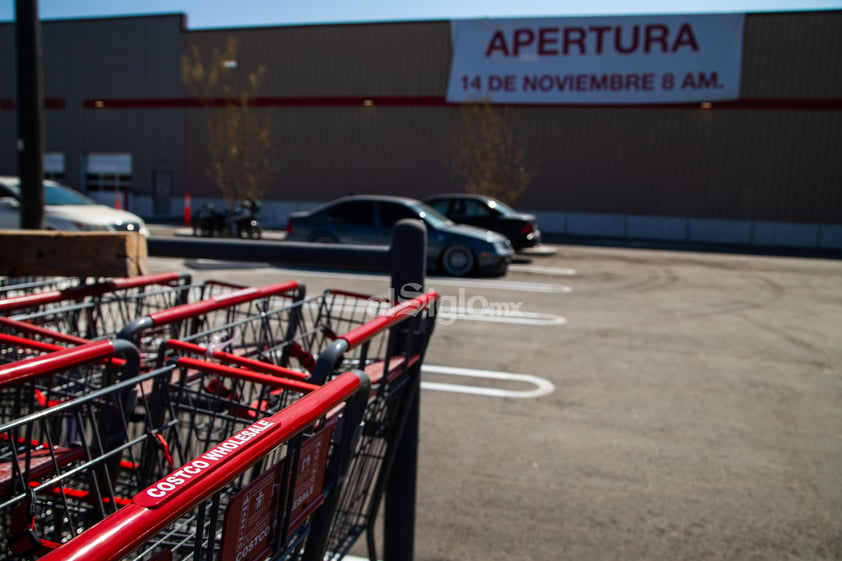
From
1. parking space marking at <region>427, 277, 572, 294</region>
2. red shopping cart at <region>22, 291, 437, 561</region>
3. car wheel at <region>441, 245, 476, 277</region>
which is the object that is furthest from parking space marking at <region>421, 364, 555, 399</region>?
car wheel at <region>441, 245, 476, 277</region>

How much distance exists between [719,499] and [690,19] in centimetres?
2354

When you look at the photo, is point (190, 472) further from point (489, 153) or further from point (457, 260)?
point (489, 153)

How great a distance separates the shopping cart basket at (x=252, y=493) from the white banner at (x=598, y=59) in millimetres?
23261

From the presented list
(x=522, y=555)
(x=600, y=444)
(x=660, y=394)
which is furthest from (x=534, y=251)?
(x=522, y=555)

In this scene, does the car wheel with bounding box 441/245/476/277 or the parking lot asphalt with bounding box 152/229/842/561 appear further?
the car wheel with bounding box 441/245/476/277

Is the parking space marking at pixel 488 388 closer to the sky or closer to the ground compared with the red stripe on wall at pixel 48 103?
closer to the ground

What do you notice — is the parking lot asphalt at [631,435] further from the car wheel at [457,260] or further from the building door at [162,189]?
the building door at [162,189]

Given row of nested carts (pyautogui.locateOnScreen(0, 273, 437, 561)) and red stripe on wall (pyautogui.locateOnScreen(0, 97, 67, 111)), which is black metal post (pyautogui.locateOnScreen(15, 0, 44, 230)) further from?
red stripe on wall (pyautogui.locateOnScreen(0, 97, 67, 111))

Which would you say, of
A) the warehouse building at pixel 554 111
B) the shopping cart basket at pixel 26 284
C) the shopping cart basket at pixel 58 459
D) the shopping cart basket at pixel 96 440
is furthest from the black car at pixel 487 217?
the shopping cart basket at pixel 58 459

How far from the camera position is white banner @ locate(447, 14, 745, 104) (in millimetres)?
23219

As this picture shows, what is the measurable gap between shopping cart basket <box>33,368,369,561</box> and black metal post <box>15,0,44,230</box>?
177 inches

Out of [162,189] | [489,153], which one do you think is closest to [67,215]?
[489,153]

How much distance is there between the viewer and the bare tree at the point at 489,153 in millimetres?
22891

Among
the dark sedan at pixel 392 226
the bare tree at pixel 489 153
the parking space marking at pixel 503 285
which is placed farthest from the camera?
the bare tree at pixel 489 153
